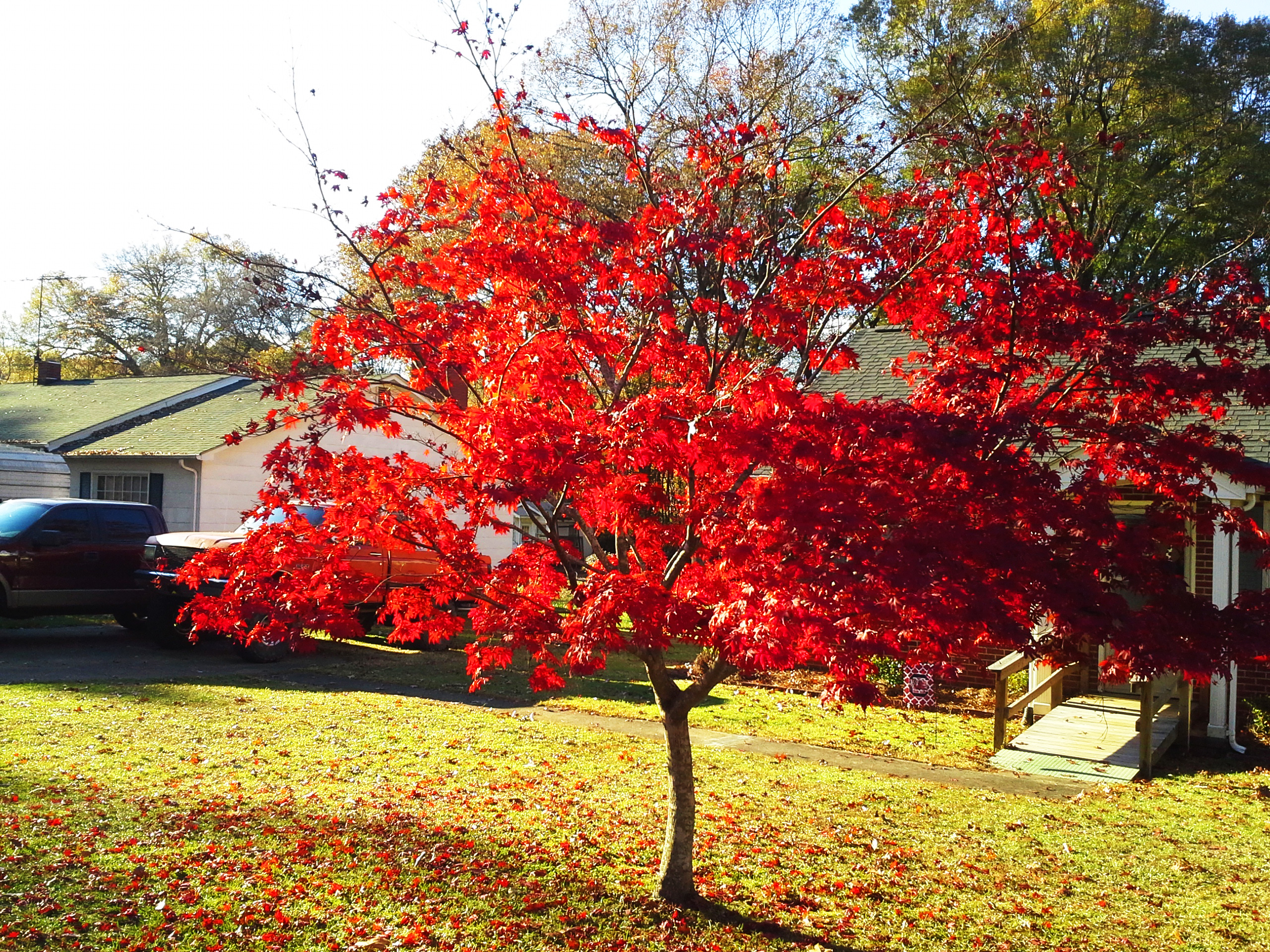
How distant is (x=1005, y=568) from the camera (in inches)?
190

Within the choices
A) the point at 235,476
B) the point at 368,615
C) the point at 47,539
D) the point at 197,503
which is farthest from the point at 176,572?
the point at 235,476

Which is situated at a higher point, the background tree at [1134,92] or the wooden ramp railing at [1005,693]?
the background tree at [1134,92]

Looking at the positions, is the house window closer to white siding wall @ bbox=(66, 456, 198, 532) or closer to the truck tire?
white siding wall @ bbox=(66, 456, 198, 532)

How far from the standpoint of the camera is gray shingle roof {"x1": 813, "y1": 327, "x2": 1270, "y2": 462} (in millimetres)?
12141

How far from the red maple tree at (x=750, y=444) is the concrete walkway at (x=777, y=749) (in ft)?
12.9

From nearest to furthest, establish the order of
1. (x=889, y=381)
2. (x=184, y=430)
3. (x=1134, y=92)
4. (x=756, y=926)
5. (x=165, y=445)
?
(x=756, y=926) < (x=889, y=381) < (x=165, y=445) < (x=184, y=430) < (x=1134, y=92)

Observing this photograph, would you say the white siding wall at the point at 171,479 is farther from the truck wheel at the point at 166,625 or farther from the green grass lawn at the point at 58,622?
the truck wheel at the point at 166,625

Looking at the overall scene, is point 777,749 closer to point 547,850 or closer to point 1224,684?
point 547,850

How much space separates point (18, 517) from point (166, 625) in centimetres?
258

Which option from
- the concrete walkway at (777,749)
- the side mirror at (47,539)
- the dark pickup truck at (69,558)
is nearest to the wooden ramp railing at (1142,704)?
the concrete walkway at (777,749)

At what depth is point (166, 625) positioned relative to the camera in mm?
15453

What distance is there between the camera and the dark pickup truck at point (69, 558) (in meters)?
15.0

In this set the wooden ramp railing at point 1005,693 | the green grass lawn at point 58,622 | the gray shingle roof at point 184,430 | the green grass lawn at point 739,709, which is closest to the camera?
the wooden ramp railing at point 1005,693

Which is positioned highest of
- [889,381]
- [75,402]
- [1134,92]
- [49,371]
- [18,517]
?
[1134,92]
